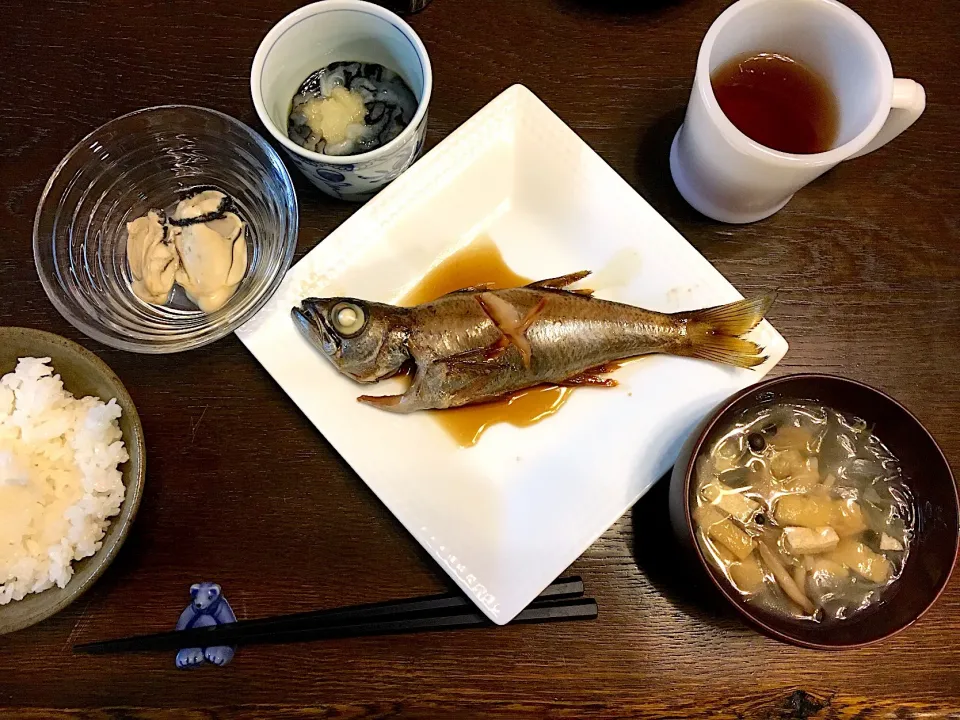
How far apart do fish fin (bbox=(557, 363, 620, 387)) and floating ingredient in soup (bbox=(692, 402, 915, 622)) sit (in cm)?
27

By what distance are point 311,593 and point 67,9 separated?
4.99 feet

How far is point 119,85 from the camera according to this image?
1635 millimetres

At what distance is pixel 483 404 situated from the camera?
149cm

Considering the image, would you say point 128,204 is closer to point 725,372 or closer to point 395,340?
point 395,340

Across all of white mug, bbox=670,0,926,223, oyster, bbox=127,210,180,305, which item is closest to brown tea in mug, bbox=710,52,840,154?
white mug, bbox=670,0,926,223

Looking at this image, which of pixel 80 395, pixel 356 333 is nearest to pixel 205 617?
pixel 80 395

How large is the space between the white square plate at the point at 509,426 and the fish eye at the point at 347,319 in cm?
12

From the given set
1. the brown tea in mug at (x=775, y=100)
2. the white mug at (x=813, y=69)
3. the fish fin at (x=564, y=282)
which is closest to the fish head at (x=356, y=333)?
the fish fin at (x=564, y=282)

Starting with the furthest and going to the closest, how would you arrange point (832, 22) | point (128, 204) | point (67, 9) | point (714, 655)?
point (67, 9), point (128, 204), point (714, 655), point (832, 22)

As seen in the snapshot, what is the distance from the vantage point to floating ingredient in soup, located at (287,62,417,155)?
1470mm

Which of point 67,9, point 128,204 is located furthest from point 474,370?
point 67,9

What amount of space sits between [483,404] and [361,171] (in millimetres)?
554

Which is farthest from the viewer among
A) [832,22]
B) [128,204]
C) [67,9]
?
[67,9]

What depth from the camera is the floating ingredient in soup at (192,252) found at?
1.46m
